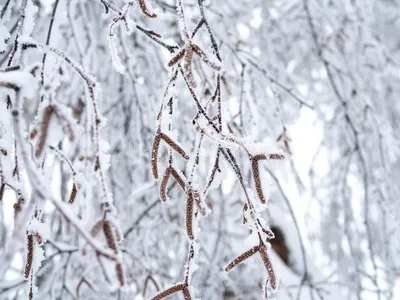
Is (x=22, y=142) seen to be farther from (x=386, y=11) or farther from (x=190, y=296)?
(x=386, y=11)

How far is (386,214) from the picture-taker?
1.94 metres

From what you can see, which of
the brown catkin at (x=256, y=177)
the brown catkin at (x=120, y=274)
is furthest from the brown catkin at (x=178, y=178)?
the brown catkin at (x=120, y=274)

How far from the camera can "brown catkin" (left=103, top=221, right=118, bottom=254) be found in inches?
22.5

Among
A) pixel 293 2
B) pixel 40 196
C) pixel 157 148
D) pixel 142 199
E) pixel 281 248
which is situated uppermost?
pixel 293 2

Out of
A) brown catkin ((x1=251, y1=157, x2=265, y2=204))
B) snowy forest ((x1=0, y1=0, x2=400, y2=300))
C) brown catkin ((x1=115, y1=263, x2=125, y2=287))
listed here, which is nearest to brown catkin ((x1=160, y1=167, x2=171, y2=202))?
snowy forest ((x1=0, y1=0, x2=400, y2=300))

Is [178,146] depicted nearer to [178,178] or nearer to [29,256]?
[178,178]

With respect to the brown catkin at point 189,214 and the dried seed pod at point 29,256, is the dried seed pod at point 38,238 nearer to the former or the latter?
the dried seed pod at point 29,256

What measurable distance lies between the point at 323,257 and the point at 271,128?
3000mm

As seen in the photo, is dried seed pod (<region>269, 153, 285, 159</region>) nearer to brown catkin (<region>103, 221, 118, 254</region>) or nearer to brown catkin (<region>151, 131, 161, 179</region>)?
brown catkin (<region>151, 131, 161, 179</region>)

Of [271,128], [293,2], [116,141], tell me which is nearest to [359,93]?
[271,128]

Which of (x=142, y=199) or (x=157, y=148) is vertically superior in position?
(x=142, y=199)

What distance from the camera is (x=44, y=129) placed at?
554 mm

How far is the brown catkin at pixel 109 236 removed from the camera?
57cm

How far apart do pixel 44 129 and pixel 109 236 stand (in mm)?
158
